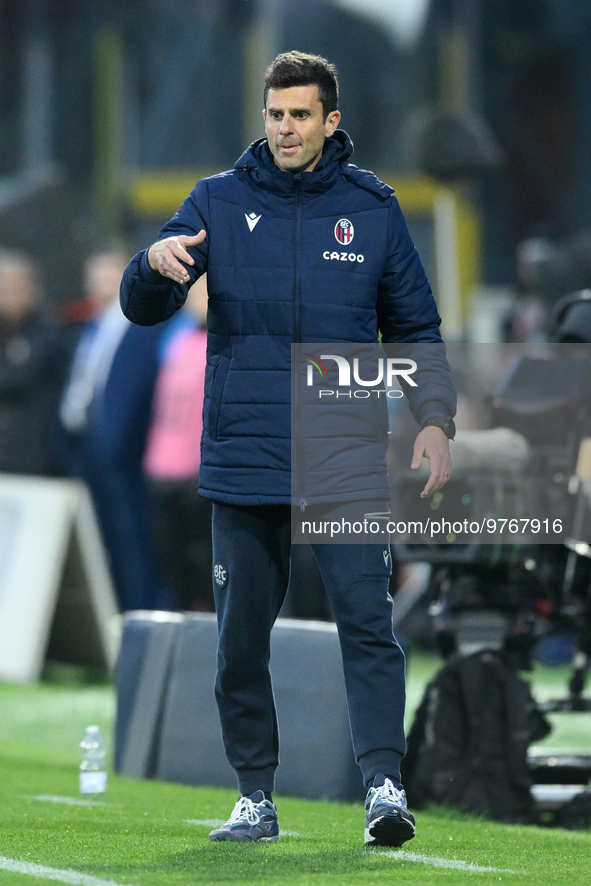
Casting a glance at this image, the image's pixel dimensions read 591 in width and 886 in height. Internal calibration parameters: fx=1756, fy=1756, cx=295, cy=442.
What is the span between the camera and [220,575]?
4699 mm

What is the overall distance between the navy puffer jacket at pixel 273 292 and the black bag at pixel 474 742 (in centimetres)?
162

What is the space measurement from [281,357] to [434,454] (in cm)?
48

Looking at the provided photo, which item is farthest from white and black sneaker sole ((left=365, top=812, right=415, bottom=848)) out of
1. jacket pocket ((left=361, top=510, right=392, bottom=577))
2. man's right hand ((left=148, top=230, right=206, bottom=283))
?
man's right hand ((left=148, top=230, right=206, bottom=283))

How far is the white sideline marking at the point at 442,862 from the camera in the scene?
4391 millimetres

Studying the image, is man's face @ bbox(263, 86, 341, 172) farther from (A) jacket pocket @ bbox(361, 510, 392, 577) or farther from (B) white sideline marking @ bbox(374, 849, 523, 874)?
(B) white sideline marking @ bbox(374, 849, 523, 874)

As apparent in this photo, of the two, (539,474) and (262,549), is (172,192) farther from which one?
(262,549)

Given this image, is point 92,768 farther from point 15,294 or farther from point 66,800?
point 15,294

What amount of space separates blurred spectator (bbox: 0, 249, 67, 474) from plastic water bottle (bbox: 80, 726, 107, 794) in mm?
5549

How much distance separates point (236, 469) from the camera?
459 cm

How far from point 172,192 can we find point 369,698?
13534mm

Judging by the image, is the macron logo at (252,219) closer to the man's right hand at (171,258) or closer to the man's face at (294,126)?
the man's face at (294,126)

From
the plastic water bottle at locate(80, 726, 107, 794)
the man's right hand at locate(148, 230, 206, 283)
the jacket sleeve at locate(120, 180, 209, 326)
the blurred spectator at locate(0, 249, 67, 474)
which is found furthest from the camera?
the blurred spectator at locate(0, 249, 67, 474)

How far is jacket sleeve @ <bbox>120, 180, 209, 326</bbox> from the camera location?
4480mm

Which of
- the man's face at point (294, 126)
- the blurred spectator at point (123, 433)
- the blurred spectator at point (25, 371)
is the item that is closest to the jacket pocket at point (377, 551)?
the man's face at point (294, 126)
